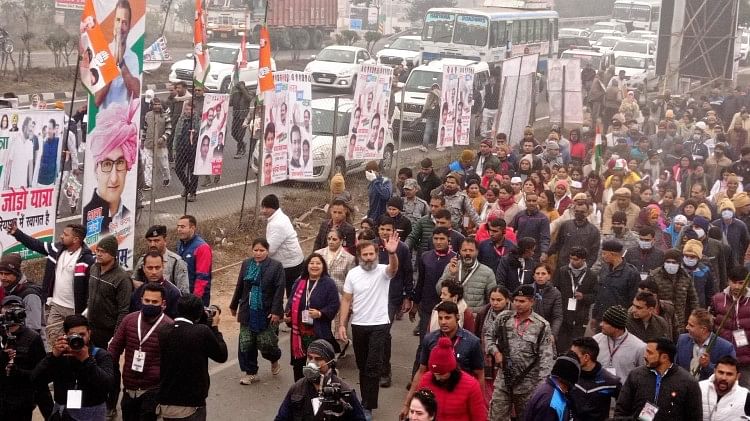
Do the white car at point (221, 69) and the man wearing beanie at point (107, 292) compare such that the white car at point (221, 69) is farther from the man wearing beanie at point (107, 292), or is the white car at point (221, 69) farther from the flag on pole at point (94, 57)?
the man wearing beanie at point (107, 292)

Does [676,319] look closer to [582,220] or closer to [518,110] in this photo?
[582,220]

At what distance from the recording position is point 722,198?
51.7 ft

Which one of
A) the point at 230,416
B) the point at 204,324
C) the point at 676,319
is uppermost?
the point at 204,324

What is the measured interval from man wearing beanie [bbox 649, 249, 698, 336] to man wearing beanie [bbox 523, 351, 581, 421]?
12.6 ft

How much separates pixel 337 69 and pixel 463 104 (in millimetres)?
15719

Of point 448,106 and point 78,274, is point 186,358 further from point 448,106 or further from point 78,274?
point 448,106

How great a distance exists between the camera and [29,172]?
502 inches

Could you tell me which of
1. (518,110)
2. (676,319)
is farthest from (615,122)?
(676,319)

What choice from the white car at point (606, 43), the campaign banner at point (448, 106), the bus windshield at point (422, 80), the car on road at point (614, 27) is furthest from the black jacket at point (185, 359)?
the car on road at point (614, 27)

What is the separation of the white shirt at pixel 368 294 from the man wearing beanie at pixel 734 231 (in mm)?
5308

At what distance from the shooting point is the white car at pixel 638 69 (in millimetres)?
40250

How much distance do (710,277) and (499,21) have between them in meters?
28.5

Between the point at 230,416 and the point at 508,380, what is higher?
the point at 508,380

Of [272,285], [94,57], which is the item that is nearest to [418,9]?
[94,57]
